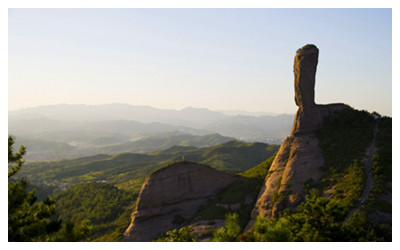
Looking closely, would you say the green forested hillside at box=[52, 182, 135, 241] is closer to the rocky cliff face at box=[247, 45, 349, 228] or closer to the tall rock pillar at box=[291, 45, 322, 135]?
the rocky cliff face at box=[247, 45, 349, 228]

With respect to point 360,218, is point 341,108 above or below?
above

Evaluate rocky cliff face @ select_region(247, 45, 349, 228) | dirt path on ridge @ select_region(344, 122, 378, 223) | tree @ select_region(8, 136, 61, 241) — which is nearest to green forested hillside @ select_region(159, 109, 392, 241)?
dirt path on ridge @ select_region(344, 122, 378, 223)

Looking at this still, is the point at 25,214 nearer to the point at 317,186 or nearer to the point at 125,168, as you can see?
the point at 317,186

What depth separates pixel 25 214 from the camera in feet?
66.5

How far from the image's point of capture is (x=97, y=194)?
302 ft

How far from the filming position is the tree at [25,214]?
63.4 ft

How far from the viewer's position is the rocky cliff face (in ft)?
121

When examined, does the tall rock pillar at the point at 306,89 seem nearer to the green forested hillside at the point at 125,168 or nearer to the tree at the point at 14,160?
the tree at the point at 14,160

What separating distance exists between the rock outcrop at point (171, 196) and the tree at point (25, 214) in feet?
88.8

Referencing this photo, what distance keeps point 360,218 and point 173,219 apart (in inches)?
1209

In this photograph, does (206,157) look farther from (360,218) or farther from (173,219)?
(360,218)

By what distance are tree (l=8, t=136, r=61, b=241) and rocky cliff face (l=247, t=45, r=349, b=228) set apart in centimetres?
2718
